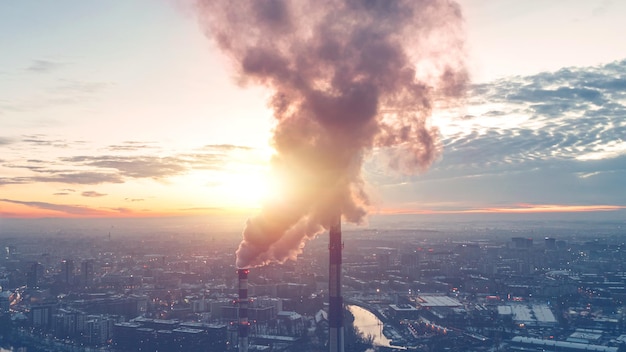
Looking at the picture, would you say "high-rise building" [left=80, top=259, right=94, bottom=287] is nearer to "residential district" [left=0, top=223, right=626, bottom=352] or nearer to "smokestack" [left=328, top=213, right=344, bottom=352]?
"residential district" [left=0, top=223, right=626, bottom=352]

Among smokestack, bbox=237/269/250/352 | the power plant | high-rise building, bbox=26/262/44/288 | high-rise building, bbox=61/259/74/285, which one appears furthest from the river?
high-rise building, bbox=26/262/44/288

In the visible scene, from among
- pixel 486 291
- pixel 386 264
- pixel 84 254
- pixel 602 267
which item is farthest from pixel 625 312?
pixel 84 254

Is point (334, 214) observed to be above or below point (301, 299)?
above

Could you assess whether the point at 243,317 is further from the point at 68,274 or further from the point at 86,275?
the point at 68,274

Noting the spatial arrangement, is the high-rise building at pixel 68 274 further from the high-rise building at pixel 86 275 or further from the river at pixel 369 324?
the river at pixel 369 324

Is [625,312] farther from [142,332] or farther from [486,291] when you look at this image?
[142,332]
